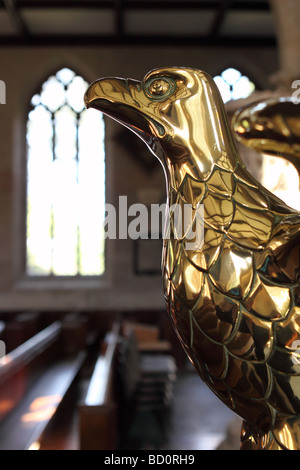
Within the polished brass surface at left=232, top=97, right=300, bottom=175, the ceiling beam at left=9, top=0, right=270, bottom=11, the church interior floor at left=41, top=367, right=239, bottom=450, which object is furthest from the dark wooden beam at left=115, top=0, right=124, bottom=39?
the polished brass surface at left=232, top=97, right=300, bottom=175

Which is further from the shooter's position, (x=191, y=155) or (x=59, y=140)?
(x=59, y=140)

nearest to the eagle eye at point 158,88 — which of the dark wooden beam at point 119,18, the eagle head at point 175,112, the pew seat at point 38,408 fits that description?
the eagle head at point 175,112

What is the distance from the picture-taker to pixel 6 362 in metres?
2.43

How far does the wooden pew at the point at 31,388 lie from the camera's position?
2104 mm

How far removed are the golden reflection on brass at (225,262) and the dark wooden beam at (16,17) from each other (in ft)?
21.9

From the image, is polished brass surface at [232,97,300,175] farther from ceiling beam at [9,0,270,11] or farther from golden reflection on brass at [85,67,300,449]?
ceiling beam at [9,0,270,11]

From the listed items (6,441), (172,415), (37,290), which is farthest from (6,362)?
(37,290)

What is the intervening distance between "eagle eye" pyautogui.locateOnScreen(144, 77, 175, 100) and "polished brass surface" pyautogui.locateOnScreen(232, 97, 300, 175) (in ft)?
0.43

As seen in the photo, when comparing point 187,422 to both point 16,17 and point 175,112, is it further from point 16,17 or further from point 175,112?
point 16,17

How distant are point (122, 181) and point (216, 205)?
23.7 feet

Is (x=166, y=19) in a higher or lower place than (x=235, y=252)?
higher

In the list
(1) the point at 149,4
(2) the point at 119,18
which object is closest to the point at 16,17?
(2) the point at 119,18

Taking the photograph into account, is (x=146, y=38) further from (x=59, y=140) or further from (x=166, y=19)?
(x=59, y=140)

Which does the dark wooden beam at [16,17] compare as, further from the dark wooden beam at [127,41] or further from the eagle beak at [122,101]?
the eagle beak at [122,101]
